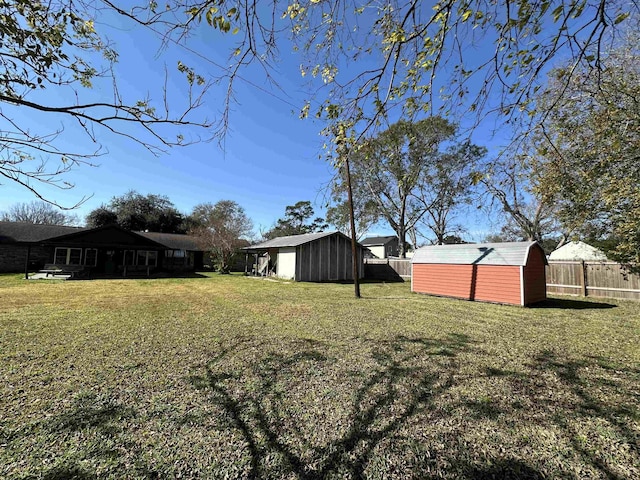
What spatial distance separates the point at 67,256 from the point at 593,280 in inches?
1191

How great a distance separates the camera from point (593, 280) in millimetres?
11352

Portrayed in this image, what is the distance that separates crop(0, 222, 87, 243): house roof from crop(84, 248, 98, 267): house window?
2.47 metres

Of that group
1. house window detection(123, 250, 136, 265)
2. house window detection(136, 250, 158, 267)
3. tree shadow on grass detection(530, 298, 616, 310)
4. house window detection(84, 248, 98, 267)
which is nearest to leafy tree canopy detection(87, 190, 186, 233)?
house window detection(136, 250, 158, 267)

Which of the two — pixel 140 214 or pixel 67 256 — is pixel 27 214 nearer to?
pixel 140 214

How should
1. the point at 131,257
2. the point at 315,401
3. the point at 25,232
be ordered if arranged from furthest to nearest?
the point at 131,257, the point at 25,232, the point at 315,401

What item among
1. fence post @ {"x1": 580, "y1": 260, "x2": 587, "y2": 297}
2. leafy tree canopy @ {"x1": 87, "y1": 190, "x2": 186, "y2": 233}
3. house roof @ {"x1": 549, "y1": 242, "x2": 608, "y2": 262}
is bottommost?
fence post @ {"x1": 580, "y1": 260, "x2": 587, "y2": 297}

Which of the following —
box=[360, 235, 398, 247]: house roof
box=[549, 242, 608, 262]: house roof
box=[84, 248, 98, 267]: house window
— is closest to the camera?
box=[84, 248, 98, 267]: house window

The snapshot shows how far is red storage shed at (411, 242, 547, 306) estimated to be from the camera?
9289 millimetres

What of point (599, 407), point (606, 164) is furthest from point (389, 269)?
point (599, 407)

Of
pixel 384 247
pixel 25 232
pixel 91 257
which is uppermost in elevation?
pixel 384 247

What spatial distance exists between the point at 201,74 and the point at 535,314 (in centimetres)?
1000

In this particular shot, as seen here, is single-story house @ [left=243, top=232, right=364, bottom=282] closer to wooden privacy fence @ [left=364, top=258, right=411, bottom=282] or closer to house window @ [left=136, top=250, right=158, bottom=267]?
wooden privacy fence @ [left=364, top=258, right=411, bottom=282]

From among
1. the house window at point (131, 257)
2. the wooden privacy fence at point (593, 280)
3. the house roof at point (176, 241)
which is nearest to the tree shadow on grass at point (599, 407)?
the wooden privacy fence at point (593, 280)

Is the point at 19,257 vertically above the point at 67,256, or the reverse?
the point at 67,256
